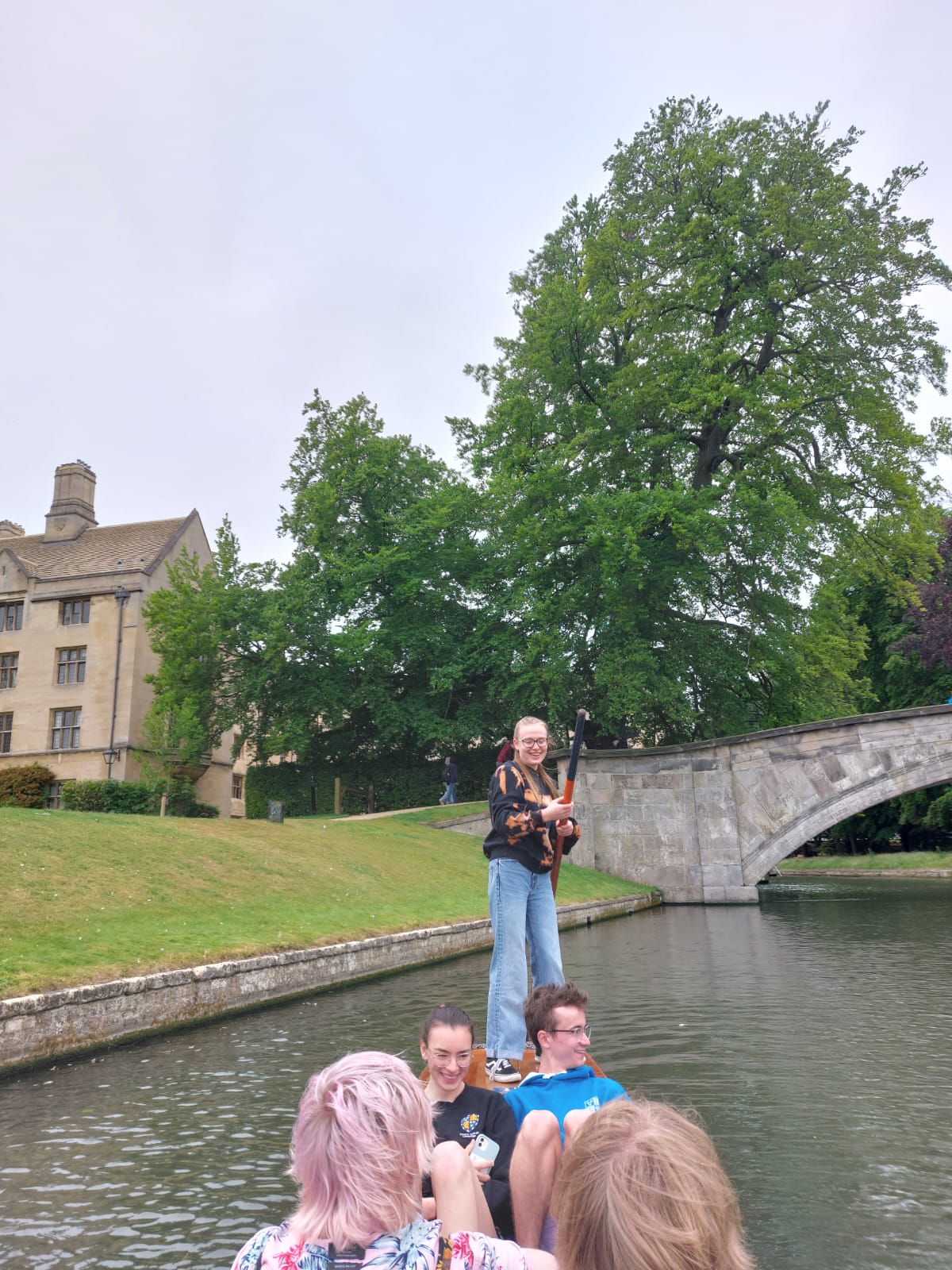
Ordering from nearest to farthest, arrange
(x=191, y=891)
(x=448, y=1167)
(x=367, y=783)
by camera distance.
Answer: (x=448, y=1167) < (x=191, y=891) < (x=367, y=783)

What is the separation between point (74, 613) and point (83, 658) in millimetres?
1915

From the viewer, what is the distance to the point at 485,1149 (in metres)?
3.57

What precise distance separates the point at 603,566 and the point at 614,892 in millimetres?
7748

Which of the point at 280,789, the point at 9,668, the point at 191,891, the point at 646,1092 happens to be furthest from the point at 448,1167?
the point at 9,668

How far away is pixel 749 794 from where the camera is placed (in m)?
23.5

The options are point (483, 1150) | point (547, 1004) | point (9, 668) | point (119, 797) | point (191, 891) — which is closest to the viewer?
point (483, 1150)

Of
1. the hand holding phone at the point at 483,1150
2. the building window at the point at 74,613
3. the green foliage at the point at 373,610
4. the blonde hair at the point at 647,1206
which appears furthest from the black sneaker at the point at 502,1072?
the building window at the point at 74,613

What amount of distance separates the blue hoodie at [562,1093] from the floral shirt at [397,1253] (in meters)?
1.56

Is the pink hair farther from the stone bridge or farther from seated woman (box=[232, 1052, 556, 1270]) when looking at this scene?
the stone bridge

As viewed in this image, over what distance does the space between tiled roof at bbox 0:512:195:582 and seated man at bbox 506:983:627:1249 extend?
115 ft

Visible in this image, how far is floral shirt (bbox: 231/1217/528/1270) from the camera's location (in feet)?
6.50

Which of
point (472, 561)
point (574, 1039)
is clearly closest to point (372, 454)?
point (472, 561)

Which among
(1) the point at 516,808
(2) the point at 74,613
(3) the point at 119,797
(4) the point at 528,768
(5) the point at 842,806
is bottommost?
(1) the point at 516,808

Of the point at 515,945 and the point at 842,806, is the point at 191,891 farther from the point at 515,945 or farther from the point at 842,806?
the point at 842,806
